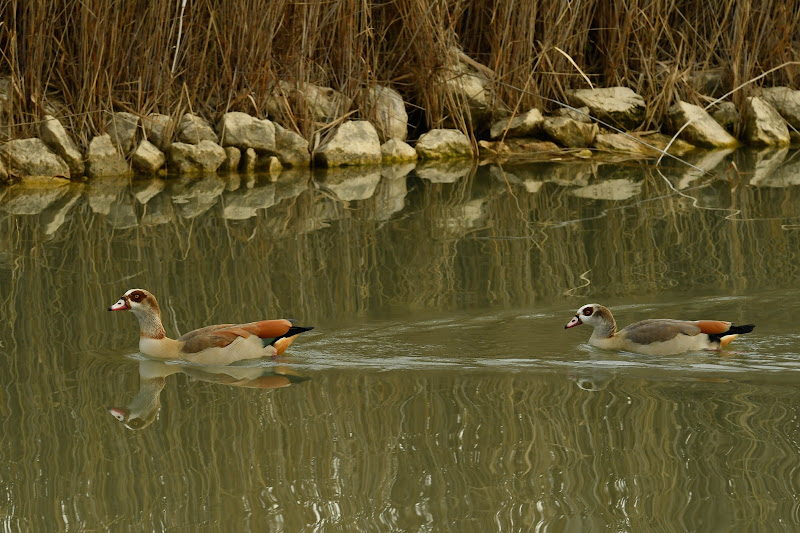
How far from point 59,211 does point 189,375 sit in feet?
18.1

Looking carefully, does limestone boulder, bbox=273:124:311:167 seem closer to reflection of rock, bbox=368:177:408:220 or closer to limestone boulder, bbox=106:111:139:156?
reflection of rock, bbox=368:177:408:220

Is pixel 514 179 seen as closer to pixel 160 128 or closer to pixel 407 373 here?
pixel 160 128

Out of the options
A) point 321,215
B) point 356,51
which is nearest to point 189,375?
point 321,215

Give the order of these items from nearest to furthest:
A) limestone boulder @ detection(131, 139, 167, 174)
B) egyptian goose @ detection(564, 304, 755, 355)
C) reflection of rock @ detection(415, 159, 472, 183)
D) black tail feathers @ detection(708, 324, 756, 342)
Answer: black tail feathers @ detection(708, 324, 756, 342), egyptian goose @ detection(564, 304, 755, 355), limestone boulder @ detection(131, 139, 167, 174), reflection of rock @ detection(415, 159, 472, 183)

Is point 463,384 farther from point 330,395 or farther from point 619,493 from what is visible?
point 619,493

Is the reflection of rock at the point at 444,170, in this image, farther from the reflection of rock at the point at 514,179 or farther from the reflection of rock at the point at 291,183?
the reflection of rock at the point at 291,183

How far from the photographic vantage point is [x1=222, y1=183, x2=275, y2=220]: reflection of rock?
11617 mm

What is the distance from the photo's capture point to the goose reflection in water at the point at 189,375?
20.0ft

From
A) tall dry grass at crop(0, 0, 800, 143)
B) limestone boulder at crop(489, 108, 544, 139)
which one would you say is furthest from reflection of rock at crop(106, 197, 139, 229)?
limestone boulder at crop(489, 108, 544, 139)

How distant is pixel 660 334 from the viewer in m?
6.89

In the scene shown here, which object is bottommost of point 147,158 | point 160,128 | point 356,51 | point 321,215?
point 321,215

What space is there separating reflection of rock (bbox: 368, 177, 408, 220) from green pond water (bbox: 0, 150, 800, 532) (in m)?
0.07

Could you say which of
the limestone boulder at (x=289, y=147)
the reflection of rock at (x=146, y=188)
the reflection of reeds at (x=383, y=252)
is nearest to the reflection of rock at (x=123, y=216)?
the reflection of reeds at (x=383, y=252)

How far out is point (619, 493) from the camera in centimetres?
477
